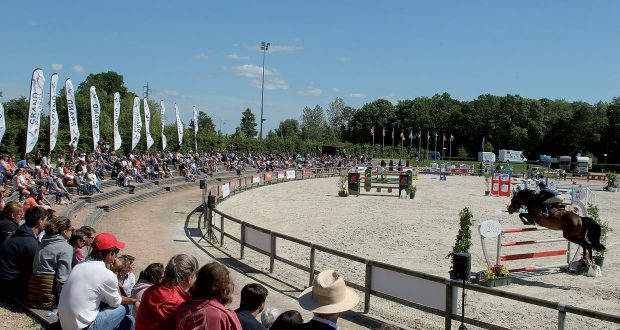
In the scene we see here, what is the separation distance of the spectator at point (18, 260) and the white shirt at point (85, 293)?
2127mm

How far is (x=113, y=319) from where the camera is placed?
17.5 ft

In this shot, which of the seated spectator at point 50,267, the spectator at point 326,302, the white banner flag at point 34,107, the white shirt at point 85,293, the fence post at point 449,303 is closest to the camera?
the spectator at point 326,302

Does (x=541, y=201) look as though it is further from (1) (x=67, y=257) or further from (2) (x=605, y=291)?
(1) (x=67, y=257)

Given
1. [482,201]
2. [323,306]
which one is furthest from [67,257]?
[482,201]

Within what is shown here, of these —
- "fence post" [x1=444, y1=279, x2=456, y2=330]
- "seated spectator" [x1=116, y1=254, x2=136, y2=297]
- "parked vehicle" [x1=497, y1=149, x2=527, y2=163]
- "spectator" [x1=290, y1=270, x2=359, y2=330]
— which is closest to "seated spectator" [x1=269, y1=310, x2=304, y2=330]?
"spectator" [x1=290, y1=270, x2=359, y2=330]

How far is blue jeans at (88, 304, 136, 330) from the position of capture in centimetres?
523

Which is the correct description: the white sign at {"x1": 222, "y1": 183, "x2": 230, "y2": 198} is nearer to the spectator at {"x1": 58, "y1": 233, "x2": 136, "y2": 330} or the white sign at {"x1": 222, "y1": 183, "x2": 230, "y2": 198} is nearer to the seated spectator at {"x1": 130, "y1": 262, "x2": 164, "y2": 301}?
the seated spectator at {"x1": 130, "y1": 262, "x2": 164, "y2": 301}

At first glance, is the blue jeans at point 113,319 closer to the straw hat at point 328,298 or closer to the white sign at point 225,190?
the straw hat at point 328,298

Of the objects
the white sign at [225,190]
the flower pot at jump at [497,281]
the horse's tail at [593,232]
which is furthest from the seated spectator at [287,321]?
the white sign at [225,190]

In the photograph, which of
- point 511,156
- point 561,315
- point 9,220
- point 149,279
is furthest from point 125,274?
point 511,156

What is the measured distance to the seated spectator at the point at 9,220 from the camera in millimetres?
7797

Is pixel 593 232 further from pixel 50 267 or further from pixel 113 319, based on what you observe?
pixel 50 267

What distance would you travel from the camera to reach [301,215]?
76.7 ft

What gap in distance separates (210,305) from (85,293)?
2044 millimetres
